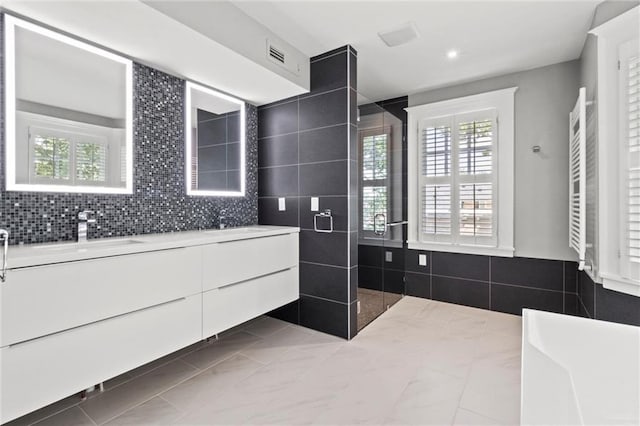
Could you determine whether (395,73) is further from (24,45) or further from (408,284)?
(24,45)

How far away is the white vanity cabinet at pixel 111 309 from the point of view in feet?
4.18

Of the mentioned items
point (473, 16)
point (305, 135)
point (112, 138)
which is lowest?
point (112, 138)

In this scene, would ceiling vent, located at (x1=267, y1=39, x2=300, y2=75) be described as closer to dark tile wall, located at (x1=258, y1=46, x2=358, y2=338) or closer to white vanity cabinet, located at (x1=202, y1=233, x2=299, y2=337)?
dark tile wall, located at (x1=258, y1=46, x2=358, y2=338)

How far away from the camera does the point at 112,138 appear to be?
209cm

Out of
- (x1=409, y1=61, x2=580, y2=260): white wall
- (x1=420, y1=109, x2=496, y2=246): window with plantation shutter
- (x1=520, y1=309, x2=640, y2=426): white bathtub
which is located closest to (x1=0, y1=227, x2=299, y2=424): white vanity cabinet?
(x1=520, y1=309, x2=640, y2=426): white bathtub

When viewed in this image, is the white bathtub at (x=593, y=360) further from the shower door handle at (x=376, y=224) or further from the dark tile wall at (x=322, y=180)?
the shower door handle at (x=376, y=224)

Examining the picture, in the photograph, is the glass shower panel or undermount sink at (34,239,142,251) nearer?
undermount sink at (34,239,142,251)

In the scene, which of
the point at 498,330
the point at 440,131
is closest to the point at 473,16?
the point at 440,131

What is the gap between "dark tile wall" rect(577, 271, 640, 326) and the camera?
1.80 m

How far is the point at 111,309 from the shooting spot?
1.55m

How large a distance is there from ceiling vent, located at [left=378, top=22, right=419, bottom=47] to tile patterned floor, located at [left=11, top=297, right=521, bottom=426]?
245 cm

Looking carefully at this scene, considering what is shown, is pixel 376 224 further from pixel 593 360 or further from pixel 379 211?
pixel 593 360

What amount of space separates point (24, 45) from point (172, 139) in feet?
3.01

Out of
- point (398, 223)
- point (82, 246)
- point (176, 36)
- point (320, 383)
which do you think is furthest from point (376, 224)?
point (82, 246)
